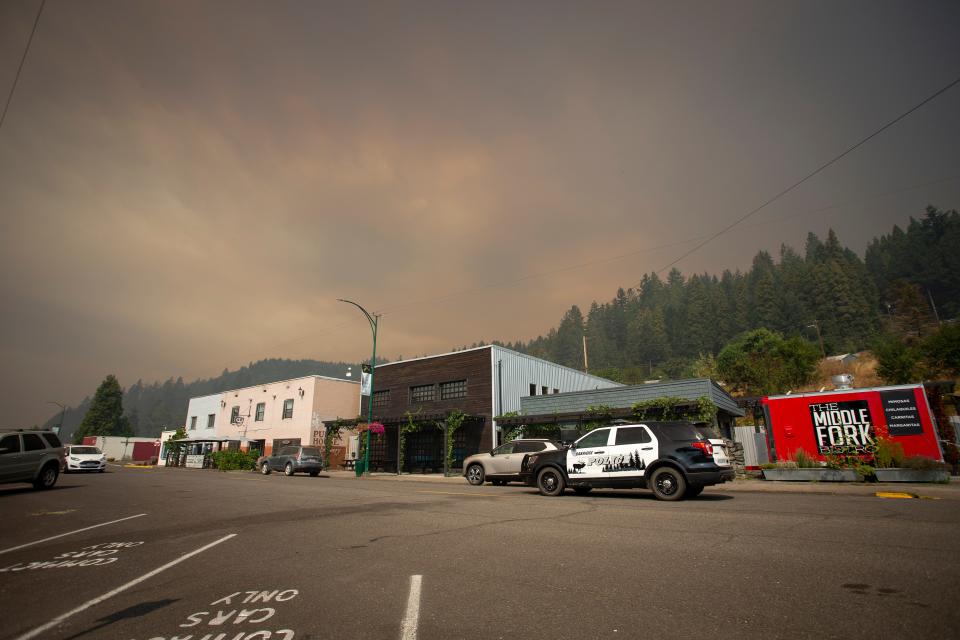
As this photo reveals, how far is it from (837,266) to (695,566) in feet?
405

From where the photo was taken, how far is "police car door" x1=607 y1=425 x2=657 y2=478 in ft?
37.3

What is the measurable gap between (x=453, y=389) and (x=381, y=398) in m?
6.90

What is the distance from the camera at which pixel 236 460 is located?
3625cm

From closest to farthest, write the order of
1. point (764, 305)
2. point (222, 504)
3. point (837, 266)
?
point (222, 504)
point (837, 266)
point (764, 305)

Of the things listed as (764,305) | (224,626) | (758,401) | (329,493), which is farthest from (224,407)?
(764,305)

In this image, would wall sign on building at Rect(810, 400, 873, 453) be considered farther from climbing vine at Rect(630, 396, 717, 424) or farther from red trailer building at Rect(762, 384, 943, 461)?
climbing vine at Rect(630, 396, 717, 424)

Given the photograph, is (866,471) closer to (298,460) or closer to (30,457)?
(298,460)

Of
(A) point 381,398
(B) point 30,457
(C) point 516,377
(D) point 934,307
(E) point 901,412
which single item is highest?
(D) point 934,307

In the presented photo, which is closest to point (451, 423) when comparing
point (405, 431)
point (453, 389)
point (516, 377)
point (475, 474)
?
point (453, 389)

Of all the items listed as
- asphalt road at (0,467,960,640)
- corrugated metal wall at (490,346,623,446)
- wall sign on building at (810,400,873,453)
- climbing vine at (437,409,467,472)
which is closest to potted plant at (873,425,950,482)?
wall sign on building at (810,400,873,453)

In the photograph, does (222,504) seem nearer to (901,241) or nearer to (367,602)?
(367,602)

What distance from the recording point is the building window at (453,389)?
30797 mm

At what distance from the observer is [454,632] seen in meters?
3.40

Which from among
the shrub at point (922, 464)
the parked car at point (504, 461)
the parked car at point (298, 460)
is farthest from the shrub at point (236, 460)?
the shrub at point (922, 464)
